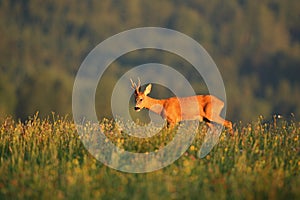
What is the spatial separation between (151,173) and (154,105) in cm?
809

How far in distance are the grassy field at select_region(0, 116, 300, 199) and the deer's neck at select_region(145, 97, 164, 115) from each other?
5259 millimetres

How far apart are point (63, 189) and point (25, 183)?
684 mm

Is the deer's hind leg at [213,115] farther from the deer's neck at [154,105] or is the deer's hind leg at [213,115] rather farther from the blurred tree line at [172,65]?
the blurred tree line at [172,65]

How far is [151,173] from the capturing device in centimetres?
1045

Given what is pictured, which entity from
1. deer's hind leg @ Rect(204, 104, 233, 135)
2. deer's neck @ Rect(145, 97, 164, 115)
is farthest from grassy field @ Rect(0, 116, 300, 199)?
deer's neck @ Rect(145, 97, 164, 115)

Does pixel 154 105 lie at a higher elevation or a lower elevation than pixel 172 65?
lower

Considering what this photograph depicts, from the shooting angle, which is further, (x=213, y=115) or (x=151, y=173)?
(x=213, y=115)

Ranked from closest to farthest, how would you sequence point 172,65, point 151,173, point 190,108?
point 151,173 → point 190,108 → point 172,65

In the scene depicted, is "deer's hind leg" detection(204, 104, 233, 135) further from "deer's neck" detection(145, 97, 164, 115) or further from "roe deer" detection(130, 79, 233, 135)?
"deer's neck" detection(145, 97, 164, 115)

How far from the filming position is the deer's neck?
723 inches

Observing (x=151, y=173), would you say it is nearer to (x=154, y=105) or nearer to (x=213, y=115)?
(x=213, y=115)

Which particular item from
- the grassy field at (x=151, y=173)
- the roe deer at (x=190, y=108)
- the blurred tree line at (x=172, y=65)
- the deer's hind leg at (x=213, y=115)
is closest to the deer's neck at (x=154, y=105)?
the roe deer at (x=190, y=108)

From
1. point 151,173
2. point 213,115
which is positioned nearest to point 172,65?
point 213,115

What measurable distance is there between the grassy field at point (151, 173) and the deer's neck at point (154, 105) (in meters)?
5.26
